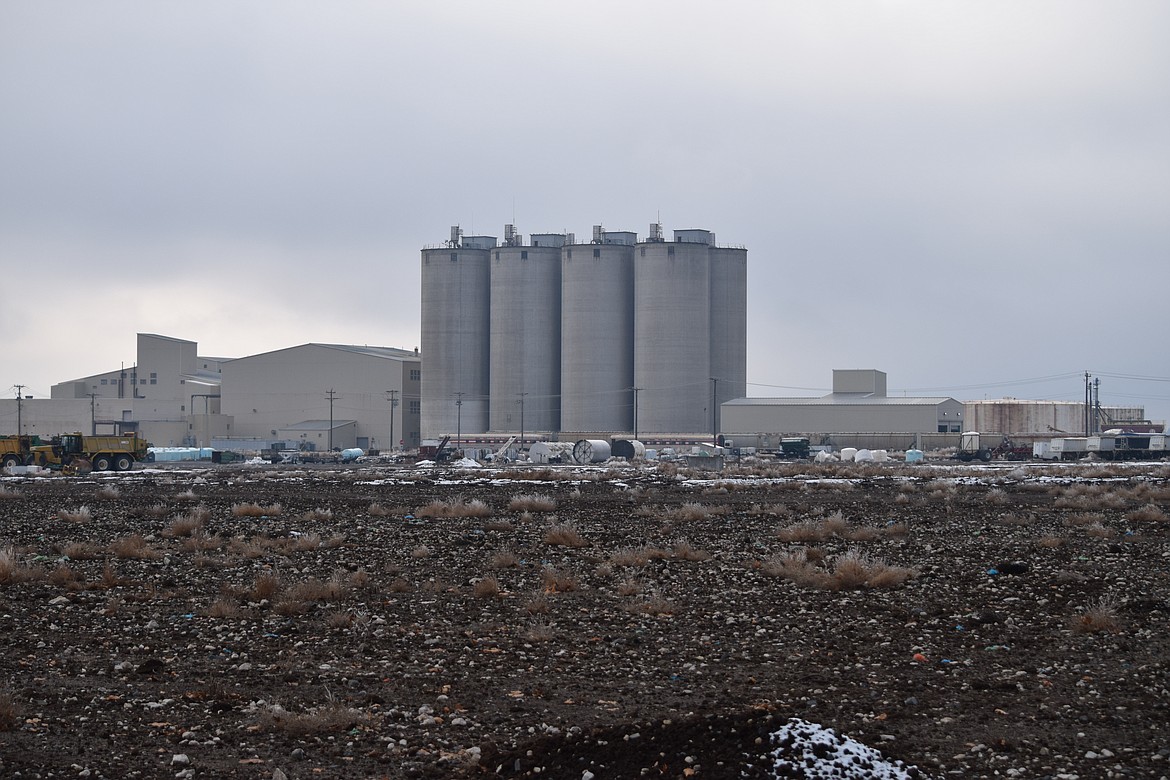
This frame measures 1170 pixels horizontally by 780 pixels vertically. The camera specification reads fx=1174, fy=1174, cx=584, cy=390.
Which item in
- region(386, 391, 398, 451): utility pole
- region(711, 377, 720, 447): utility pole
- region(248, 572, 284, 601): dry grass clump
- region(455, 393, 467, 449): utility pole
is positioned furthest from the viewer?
region(386, 391, 398, 451): utility pole

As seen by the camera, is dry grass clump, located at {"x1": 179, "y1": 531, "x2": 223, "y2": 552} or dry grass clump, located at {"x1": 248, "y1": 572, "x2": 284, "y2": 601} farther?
dry grass clump, located at {"x1": 179, "y1": 531, "x2": 223, "y2": 552}

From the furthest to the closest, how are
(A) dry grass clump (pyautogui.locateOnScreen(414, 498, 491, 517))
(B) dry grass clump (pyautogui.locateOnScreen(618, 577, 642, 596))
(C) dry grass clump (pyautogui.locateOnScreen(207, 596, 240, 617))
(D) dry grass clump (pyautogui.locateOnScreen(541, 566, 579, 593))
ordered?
1. (A) dry grass clump (pyautogui.locateOnScreen(414, 498, 491, 517))
2. (D) dry grass clump (pyautogui.locateOnScreen(541, 566, 579, 593))
3. (B) dry grass clump (pyautogui.locateOnScreen(618, 577, 642, 596))
4. (C) dry grass clump (pyautogui.locateOnScreen(207, 596, 240, 617))

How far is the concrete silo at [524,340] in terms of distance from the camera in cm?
11506

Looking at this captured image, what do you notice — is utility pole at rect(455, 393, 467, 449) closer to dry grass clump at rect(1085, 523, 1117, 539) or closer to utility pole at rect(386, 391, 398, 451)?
utility pole at rect(386, 391, 398, 451)

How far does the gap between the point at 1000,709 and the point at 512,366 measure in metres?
106

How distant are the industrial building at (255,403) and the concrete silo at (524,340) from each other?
15352 mm

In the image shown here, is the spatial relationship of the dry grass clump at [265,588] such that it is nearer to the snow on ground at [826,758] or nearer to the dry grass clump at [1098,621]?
the snow on ground at [826,758]

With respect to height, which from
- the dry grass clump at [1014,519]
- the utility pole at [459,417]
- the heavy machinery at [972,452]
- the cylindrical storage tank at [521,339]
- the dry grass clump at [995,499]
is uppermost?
the cylindrical storage tank at [521,339]

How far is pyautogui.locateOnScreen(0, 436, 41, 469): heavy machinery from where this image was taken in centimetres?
6594

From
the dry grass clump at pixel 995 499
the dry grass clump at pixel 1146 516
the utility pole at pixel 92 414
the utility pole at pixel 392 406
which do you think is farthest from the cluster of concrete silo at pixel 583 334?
the dry grass clump at pixel 1146 516

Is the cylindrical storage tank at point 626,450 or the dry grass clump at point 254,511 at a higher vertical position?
the dry grass clump at point 254,511

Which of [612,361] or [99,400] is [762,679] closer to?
[612,361]

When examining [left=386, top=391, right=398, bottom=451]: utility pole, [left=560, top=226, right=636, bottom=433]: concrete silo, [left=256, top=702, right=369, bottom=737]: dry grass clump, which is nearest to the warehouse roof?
[left=560, top=226, right=636, bottom=433]: concrete silo

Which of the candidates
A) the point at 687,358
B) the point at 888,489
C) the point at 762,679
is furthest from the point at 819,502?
the point at 687,358
